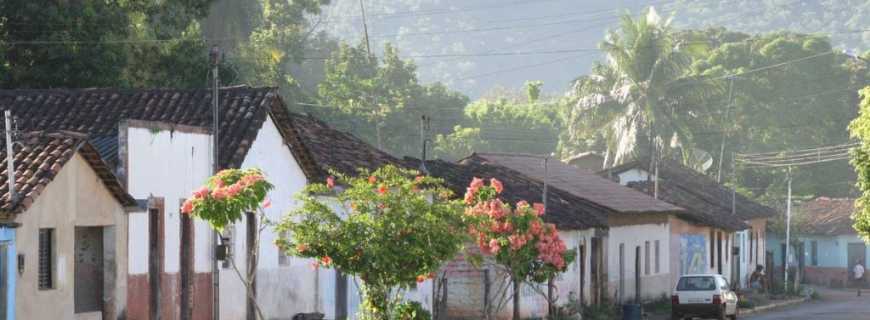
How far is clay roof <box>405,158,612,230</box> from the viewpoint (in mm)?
40375

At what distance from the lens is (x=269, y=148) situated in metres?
31.4

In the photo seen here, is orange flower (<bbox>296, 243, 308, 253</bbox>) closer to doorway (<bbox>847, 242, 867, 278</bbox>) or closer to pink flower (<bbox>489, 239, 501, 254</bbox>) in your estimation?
pink flower (<bbox>489, 239, 501, 254</bbox>)

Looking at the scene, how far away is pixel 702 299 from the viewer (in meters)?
42.3

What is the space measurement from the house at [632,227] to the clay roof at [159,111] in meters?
15.7

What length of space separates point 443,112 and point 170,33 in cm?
3922

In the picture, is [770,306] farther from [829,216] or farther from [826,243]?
[826,243]

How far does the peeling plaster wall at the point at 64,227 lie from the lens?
23.0 m

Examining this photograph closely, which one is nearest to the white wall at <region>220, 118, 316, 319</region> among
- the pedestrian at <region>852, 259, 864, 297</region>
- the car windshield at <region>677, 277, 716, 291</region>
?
the car windshield at <region>677, 277, 716, 291</region>

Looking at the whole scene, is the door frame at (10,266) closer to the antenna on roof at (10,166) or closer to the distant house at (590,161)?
the antenna on roof at (10,166)

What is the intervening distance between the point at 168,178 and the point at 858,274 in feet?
162

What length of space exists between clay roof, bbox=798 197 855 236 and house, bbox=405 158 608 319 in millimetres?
31726

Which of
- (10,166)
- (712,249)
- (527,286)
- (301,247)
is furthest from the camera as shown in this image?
(712,249)

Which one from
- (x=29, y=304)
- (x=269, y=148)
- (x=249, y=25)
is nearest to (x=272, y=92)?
(x=269, y=148)

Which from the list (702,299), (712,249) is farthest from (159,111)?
(712,249)
